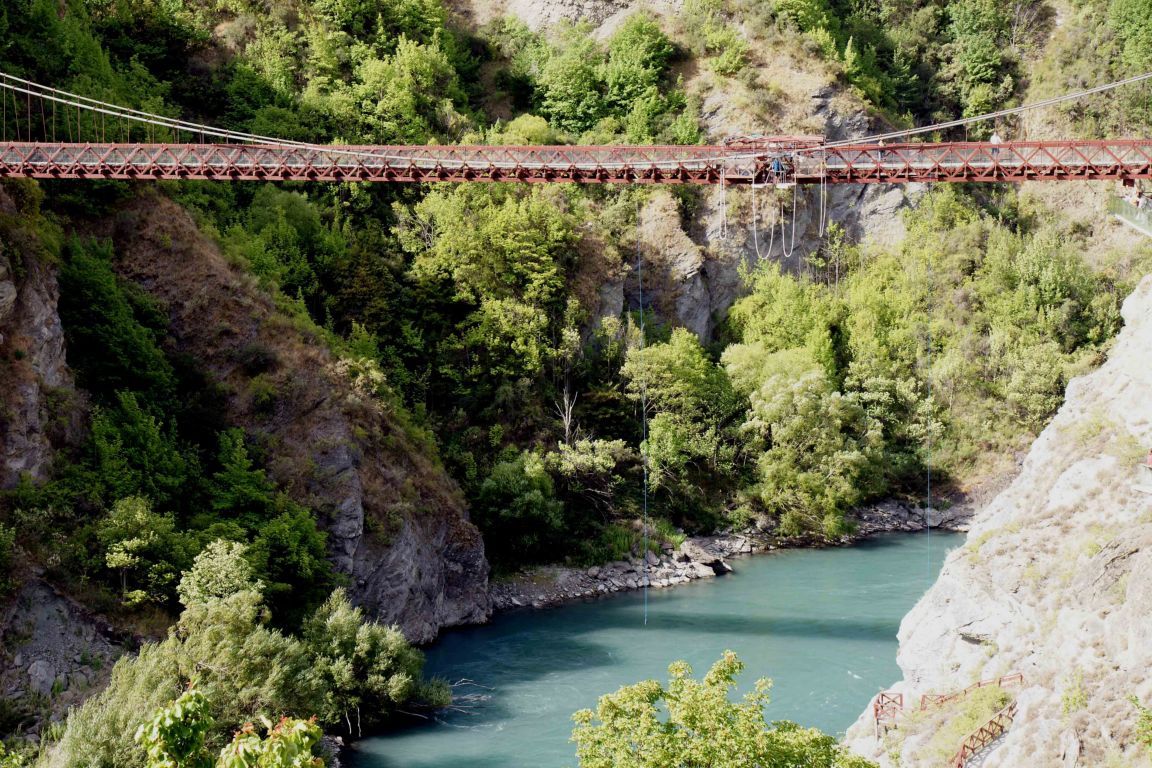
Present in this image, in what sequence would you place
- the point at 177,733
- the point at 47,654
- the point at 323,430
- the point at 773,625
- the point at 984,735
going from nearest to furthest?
the point at 177,733 → the point at 984,735 → the point at 47,654 → the point at 323,430 → the point at 773,625

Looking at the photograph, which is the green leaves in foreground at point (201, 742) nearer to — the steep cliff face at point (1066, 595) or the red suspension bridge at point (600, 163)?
the steep cliff face at point (1066, 595)

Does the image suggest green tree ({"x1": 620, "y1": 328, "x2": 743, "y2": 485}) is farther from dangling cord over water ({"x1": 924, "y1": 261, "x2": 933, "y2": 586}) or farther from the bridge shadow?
dangling cord over water ({"x1": 924, "y1": 261, "x2": 933, "y2": 586})

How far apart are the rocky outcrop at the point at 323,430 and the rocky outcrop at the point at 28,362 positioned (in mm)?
3606

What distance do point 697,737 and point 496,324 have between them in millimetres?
24830

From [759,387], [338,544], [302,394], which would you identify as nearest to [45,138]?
[302,394]

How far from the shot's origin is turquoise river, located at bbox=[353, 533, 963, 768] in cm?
2339

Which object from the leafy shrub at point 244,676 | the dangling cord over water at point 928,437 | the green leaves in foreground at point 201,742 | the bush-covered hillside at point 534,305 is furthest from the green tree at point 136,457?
the dangling cord over water at point 928,437

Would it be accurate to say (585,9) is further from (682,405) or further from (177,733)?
(177,733)

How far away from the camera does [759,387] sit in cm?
3975

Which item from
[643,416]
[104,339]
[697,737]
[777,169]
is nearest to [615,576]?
[643,416]

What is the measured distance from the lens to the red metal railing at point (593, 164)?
24.5 metres

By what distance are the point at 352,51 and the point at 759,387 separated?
1931 centimetres

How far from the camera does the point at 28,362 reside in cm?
2434

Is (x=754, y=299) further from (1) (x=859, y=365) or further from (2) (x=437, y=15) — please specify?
(2) (x=437, y=15)
